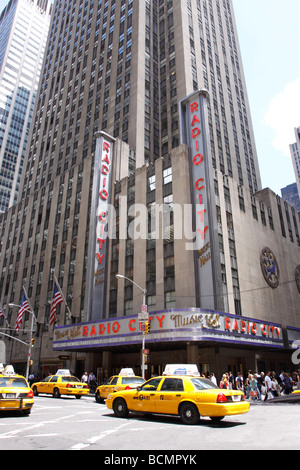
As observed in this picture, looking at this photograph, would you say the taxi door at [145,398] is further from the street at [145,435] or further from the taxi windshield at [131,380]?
the taxi windshield at [131,380]

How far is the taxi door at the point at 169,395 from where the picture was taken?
12048mm

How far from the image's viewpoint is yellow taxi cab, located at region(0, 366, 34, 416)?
1334 centimetres

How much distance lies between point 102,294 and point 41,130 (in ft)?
175

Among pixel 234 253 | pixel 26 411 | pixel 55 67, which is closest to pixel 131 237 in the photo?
pixel 234 253

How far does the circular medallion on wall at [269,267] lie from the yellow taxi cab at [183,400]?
1253 inches

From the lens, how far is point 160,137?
59.8 m

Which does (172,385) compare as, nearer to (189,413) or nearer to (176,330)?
(189,413)

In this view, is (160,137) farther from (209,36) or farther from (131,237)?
(209,36)

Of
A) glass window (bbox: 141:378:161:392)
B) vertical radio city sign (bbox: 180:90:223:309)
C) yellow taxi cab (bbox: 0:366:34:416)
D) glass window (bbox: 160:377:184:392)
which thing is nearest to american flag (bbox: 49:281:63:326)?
vertical radio city sign (bbox: 180:90:223:309)

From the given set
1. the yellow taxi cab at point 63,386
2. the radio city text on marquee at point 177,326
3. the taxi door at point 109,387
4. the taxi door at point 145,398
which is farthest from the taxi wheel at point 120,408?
the radio city text on marquee at point 177,326

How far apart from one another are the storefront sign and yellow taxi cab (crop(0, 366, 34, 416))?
1605cm

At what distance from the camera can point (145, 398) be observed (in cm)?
1288

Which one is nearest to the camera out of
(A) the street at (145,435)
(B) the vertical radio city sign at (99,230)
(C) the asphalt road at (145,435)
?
(C) the asphalt road at (145,435)

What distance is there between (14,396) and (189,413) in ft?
22.9
